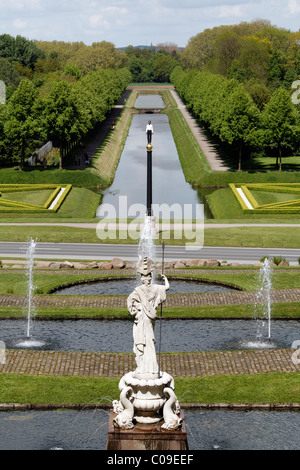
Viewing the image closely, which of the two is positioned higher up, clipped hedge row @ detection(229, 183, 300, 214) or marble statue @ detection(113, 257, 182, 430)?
clipped hedge row @ detection(229, 183, 300, 214)

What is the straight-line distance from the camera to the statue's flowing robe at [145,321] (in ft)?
83.4

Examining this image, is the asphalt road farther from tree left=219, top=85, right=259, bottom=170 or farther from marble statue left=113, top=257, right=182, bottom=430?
tree left=219, top=85, right=259, bottom=170

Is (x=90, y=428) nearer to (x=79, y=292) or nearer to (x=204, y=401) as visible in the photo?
(x=204, y=401)

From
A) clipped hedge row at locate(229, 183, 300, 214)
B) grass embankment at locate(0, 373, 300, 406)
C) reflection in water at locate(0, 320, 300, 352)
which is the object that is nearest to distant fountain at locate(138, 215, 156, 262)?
clipped hedge row at locate(229, 183, 300, 214)

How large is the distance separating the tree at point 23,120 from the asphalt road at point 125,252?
156 feet

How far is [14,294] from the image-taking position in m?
54.7

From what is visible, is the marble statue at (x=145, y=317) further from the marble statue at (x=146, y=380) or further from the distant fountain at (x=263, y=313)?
the distant fountain at (x=263, y=313)

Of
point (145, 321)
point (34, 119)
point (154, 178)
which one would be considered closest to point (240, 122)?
point (154, 178)

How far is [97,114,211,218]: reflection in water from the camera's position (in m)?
110

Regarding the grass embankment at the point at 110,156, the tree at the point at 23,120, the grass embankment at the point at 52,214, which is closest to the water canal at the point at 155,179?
the grass embankment at the point at 110,156

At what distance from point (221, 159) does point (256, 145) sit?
32.3 feet

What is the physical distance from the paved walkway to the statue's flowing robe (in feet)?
43.8

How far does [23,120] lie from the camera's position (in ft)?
406
